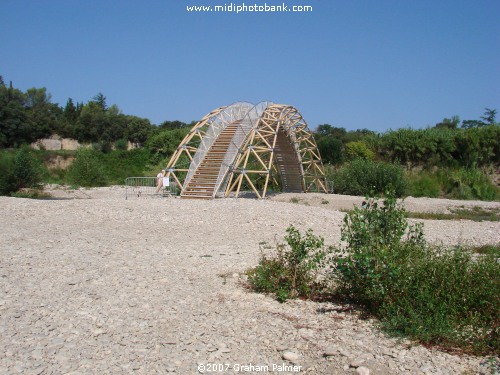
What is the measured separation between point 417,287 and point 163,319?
103 inches

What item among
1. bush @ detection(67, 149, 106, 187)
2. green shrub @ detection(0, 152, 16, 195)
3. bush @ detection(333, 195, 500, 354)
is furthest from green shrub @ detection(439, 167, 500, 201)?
bush @ detection(333, 195, 500, 354)

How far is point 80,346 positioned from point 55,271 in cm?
282

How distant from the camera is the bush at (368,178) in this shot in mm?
22078

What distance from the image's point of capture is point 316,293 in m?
6.09

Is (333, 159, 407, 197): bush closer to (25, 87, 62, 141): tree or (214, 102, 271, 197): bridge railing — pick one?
(214, 102, 271, 197): bridge railing

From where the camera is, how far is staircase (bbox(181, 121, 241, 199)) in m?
17.9

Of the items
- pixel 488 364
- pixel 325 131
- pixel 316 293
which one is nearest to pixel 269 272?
pixel 316 293

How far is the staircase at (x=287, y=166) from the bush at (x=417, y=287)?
53.5ft

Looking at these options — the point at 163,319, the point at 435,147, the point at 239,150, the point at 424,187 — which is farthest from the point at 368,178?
the point at 163,319

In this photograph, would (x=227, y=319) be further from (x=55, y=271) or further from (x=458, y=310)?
(x=55, y=271)

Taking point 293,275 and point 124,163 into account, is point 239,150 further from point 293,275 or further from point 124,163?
point 124,163

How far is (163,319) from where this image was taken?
5.29m

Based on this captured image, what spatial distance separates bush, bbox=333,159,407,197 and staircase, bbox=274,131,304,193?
2.35 meters

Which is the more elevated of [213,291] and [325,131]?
[325,131]
